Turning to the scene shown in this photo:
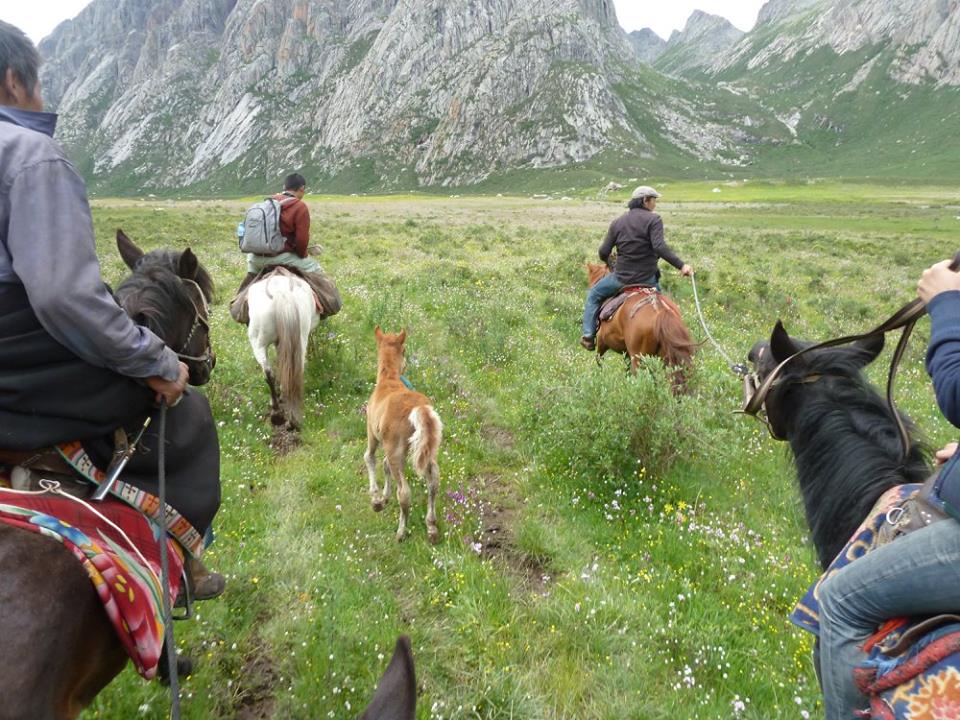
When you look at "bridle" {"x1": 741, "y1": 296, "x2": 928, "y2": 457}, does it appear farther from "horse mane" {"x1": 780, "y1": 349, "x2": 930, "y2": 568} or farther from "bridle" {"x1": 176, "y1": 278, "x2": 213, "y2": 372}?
"bridle" {"x1": 176, "y1": 278, "x2": 213, "y2": 372}

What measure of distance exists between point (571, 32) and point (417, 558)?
19717 cm

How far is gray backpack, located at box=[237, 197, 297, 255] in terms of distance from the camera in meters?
7.52

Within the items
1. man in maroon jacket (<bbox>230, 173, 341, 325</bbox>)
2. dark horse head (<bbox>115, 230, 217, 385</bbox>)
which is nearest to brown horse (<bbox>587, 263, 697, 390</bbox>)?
man in maroon jacket (<bbox>230, 173, 341, 325</bbox>)

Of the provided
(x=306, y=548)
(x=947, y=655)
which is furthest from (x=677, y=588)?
(x=306, y=548)

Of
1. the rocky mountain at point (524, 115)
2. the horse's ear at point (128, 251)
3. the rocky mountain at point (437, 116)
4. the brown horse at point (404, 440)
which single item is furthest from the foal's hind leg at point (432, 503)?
the rocky mountain at point (437, 116)

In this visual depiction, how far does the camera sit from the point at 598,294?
923 cm

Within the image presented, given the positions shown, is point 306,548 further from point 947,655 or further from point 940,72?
point 940,72

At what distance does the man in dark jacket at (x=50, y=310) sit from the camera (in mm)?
1940

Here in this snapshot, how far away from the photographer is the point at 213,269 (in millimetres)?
17000

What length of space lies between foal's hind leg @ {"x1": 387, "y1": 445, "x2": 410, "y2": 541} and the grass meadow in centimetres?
20

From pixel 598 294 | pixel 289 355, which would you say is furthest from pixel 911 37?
pixel 289 355

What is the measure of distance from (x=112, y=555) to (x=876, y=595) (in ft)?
9.88

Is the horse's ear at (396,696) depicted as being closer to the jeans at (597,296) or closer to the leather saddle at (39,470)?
the leather saddle at (39,470)

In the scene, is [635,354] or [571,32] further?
[571,32]
